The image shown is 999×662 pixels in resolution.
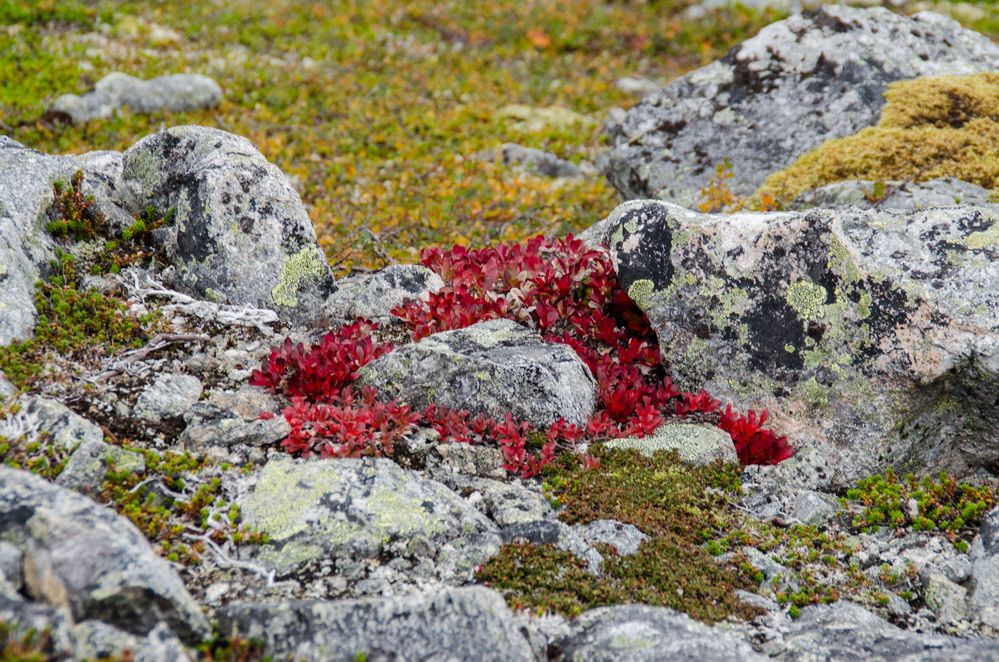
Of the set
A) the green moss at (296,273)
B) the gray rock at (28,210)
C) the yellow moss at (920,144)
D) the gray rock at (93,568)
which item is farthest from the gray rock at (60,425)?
the yellow moss at (920,144)

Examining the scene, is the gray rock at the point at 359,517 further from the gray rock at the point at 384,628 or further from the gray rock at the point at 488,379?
the gray rock at the point at 488,379

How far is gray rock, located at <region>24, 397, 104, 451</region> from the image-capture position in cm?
559

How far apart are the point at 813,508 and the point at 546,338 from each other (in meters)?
2.76

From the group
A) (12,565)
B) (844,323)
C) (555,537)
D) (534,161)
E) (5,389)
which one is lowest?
(534,161)

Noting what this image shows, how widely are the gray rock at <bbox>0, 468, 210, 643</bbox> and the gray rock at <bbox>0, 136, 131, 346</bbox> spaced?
2590mm

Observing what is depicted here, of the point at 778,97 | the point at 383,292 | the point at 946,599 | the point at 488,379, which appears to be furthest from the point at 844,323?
the point at 778,97

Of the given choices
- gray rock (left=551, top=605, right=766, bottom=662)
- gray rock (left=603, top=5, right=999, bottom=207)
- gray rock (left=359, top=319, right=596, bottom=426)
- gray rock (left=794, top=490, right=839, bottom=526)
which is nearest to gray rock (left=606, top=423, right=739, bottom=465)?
gray rock (left=359, top=319, right=596, bottom=426)

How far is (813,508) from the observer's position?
20.9ft

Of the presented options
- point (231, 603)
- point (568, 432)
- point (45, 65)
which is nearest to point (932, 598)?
point (568, 432)

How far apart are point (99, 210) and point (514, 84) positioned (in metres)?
12.1

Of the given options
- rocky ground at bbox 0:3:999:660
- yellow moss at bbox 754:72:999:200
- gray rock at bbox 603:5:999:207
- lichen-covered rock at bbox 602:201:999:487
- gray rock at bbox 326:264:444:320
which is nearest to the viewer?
rocky ground at bbox 0:3:999:660

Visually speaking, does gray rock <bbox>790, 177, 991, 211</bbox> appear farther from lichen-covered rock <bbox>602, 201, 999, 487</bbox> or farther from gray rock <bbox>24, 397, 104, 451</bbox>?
gray rock <bbox>24, 397, 104, 451</bbox>

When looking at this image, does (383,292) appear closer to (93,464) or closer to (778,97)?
(93,464)

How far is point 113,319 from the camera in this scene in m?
7.16
